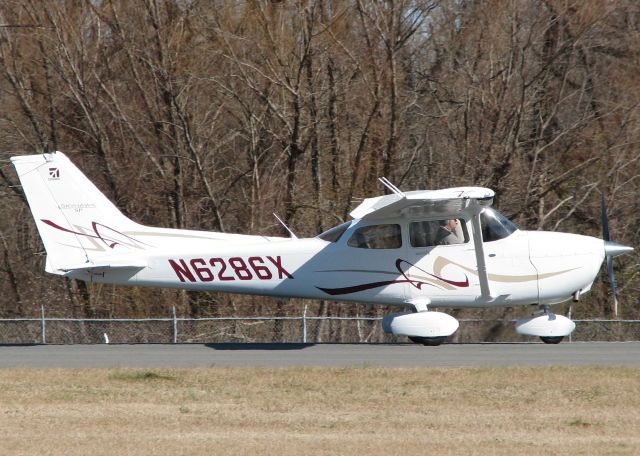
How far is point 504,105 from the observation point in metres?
24.2

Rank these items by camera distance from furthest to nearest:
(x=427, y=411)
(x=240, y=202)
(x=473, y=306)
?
(x=240, y=202)
(x=473, y=306)
(x=427, y=411)

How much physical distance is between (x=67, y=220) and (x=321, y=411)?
720 cm

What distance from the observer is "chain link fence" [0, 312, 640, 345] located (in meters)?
20.8

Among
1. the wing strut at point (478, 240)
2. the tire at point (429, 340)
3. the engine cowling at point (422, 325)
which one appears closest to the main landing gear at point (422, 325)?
the engine cowling at point (422, 325)

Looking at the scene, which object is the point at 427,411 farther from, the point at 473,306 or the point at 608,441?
the point at 473,306

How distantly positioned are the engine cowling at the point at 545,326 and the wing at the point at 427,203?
6.47 feet

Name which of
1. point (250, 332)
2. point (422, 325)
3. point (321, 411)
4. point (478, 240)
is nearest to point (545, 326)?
point (478, 240)

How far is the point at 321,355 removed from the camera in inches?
601

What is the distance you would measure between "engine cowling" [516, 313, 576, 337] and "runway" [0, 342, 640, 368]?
0.23 meters

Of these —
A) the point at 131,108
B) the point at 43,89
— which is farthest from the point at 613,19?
the point at 43,89

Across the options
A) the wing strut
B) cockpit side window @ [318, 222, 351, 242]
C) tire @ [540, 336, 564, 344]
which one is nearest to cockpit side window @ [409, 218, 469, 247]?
the wing strut

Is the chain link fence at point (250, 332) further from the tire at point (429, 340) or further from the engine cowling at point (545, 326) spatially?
the engine cowling at point (545, 326)

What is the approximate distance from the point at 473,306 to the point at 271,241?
3.39 meters

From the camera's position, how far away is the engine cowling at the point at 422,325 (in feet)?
51.1
